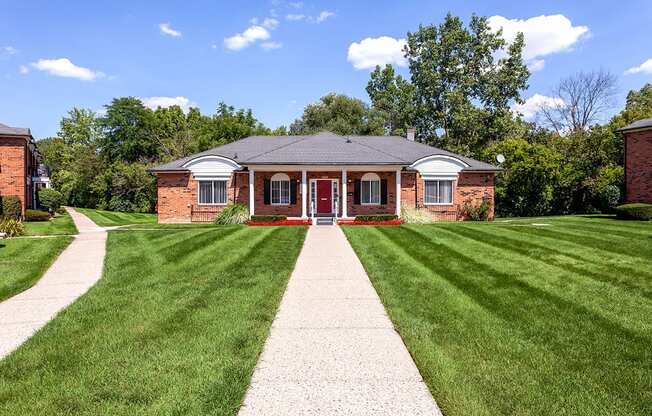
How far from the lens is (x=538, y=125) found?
42031 millimetres

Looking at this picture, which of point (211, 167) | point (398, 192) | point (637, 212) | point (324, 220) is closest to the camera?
point (637, 212)

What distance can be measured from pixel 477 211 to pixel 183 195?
17029 millimetres

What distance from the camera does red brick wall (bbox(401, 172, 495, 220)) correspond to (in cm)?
2509

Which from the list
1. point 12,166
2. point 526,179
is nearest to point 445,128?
point 526,179

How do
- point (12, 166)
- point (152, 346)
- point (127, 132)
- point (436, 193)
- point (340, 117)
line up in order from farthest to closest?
point (340, 117) → point (127, 132) → point (436, 193) → point (12, 166) → point (152, 346)

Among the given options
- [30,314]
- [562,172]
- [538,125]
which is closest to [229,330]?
[30,314]

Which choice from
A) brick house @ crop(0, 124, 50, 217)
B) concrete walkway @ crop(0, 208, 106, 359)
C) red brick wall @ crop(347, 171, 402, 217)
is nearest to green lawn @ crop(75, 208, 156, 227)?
brick house @ crop(0, 124, 50, 217)

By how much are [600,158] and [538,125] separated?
1240cm

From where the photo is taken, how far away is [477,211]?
2525cm

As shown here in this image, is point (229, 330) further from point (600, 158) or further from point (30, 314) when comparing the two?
point (600, 158)

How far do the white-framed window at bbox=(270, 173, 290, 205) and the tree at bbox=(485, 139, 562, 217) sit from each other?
49.4 ft

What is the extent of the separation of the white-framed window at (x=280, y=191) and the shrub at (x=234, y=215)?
7.00ft

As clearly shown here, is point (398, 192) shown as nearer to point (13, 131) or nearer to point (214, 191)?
point (214, 191)

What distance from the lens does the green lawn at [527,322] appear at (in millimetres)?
3848
